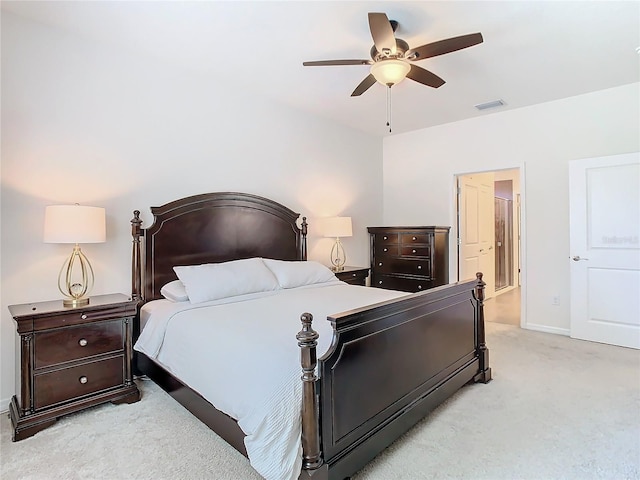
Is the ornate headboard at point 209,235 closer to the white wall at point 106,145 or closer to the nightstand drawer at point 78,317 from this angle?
the white wall at point 106,145

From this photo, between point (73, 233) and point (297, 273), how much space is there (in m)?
1.87

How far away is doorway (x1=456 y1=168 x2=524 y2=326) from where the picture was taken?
5.34m

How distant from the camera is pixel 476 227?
19.1 feet

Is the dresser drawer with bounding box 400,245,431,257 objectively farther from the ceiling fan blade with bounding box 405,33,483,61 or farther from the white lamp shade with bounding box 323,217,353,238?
the ceiling fan blade with bounding box 405,33,483,61

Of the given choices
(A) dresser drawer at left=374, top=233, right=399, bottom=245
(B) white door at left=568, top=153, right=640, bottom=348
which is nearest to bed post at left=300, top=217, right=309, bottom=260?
(A) dresser drawer at left=374, top=233, right=399, bottom=245

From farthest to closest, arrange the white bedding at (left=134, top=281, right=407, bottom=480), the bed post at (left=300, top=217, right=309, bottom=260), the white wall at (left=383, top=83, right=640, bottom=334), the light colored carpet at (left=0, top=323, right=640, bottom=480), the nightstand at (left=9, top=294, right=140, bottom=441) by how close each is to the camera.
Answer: the bed post at (left=300, top=217, right=309, bottom=260), the white wall at (left=383, top=83, right=640, bottom=334), the nightstand at (left=9, top=294, right=140, bottom=441), the light colored carpet at (left=0, top=323, right=640, bottom=480), the white bedding at (left=134, top=281, right=407, bottom=480)

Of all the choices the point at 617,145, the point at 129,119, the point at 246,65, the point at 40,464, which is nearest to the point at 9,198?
the point at 129,119

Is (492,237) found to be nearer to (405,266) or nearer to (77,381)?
(405,266)

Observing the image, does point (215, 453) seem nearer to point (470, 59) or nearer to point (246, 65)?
point (246, 65)

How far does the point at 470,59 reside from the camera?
10.4 feet

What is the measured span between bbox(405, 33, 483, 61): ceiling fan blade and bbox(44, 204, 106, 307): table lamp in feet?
8.07

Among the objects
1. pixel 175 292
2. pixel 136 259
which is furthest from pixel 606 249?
pixel 136 259

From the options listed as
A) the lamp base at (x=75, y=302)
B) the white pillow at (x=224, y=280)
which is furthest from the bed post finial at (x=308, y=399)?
the lamp base at (x=75, y=302)

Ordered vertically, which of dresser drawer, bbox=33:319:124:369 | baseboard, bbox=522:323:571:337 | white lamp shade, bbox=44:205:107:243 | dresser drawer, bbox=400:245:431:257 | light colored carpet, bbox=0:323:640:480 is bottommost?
light colored carpet, bbox=0:323:640:480
